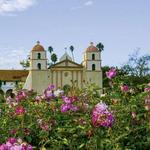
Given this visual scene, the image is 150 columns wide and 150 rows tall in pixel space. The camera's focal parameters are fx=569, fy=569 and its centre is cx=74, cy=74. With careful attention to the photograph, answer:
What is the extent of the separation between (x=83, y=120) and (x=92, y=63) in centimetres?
7694

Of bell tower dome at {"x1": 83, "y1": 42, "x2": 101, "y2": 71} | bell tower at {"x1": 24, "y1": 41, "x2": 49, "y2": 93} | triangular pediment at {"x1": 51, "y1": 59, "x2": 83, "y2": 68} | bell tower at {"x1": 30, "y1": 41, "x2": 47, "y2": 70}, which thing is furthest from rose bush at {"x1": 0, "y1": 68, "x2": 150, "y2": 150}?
triangular pediment at {"x1": 51, "y1": 59, "x2": 83, "y2": 68}

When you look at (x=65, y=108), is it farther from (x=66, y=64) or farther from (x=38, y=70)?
(x=66, y=64)

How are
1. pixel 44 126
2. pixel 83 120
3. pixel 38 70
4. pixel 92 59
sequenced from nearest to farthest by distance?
pixel 83 120 < pixel 44 126 < pixel 38 70 < pixel 92 59

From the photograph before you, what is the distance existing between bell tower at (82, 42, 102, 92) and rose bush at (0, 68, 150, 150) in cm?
7279

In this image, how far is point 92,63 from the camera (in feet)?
266

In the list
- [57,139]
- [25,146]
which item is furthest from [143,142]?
[25,146]

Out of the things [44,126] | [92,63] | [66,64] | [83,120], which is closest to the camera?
[83,120]

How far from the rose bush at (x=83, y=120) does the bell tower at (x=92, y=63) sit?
2866 inches

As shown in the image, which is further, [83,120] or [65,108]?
[65,108]

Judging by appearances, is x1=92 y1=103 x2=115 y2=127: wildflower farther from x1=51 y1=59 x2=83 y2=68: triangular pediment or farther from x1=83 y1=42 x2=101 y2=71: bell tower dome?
x1=51 y1=59 x2=83 y2=68: triangular pediment

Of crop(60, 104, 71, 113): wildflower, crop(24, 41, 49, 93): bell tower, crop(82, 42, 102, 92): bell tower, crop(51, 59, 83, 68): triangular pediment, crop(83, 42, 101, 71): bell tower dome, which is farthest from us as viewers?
crop(51, 59, 83, 68): triangular pediment

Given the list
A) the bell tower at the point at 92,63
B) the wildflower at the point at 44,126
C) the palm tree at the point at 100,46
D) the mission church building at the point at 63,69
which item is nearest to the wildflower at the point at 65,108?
the wildflower at the point at 44,126

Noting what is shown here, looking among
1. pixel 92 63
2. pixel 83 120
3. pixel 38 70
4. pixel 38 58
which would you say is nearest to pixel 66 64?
pixel 92 63

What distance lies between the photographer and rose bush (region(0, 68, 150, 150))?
3.81m
